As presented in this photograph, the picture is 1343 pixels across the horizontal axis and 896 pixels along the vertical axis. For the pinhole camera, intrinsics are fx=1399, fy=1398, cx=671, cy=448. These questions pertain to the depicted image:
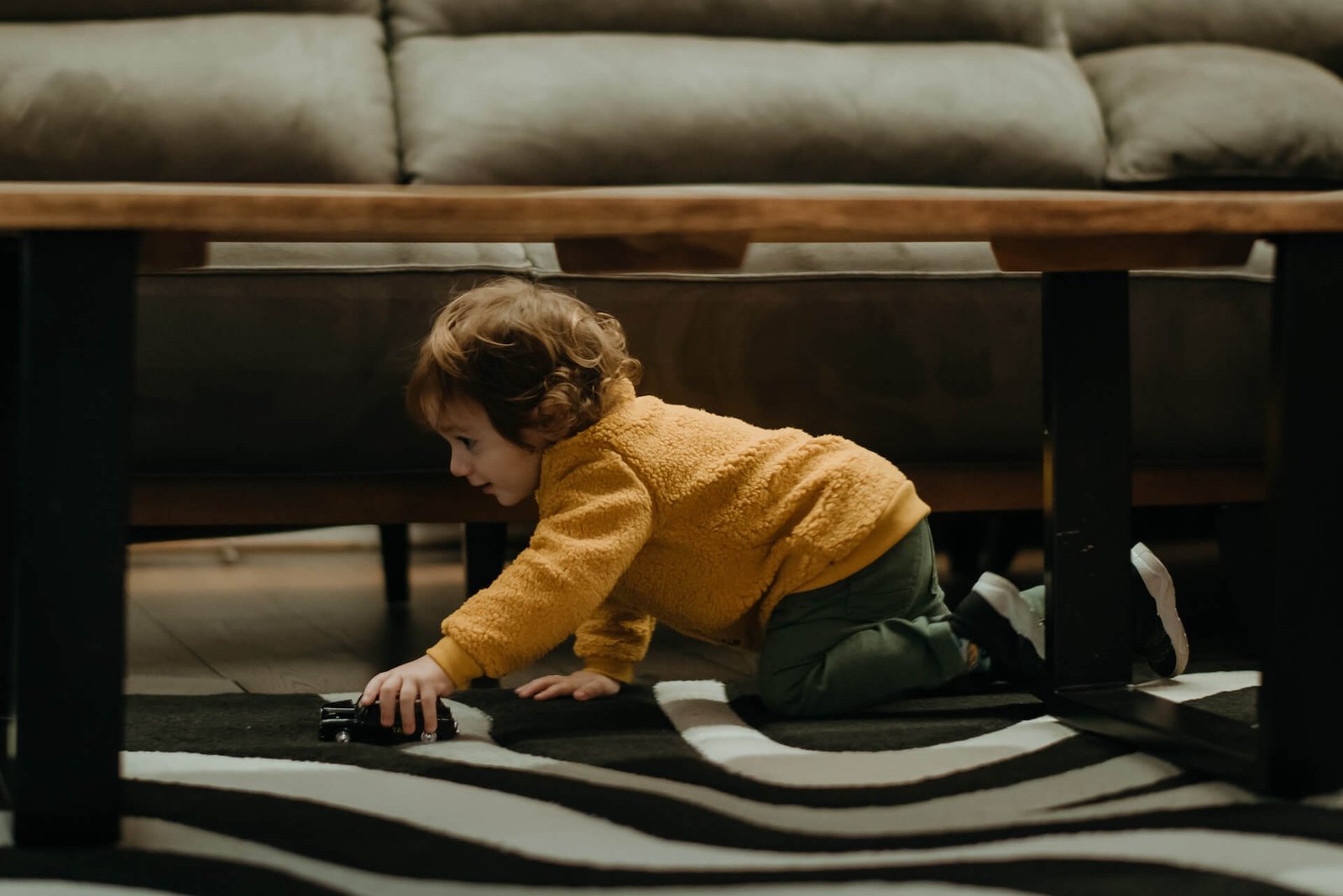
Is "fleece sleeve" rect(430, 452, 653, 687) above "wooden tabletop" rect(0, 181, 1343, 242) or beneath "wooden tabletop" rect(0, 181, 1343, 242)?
beneath

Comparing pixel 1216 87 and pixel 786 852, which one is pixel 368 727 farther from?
pixel 1216 87

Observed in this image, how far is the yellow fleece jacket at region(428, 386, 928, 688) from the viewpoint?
959 mm

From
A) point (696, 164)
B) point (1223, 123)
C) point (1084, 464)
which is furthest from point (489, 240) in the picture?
point (1223, 123)

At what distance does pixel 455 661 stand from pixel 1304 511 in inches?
21.3

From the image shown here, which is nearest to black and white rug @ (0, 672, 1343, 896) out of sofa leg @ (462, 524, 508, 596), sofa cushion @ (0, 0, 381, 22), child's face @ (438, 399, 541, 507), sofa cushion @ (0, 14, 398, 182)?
child's face @ (438, 399, 541, 507)

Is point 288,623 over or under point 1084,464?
under

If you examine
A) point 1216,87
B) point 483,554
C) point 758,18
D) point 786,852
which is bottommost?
point 786,852

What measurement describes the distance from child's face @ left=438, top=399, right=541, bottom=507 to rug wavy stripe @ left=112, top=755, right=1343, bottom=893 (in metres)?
0.32

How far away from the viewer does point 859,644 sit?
1.06 metres

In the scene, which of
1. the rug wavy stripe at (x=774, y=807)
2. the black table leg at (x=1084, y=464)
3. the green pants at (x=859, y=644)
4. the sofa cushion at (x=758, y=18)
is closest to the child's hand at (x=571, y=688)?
the green pants at (x=859, y=644)

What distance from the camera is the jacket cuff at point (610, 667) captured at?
114cm

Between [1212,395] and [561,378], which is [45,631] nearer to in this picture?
[561,378]

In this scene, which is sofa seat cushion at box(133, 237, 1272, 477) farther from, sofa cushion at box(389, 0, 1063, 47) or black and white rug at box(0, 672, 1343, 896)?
sofa cushion at box(389, 0, 1063, 47)

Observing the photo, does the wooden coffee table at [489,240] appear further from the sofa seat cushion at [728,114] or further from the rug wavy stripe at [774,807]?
the sofa seat cushion at [728,114]
